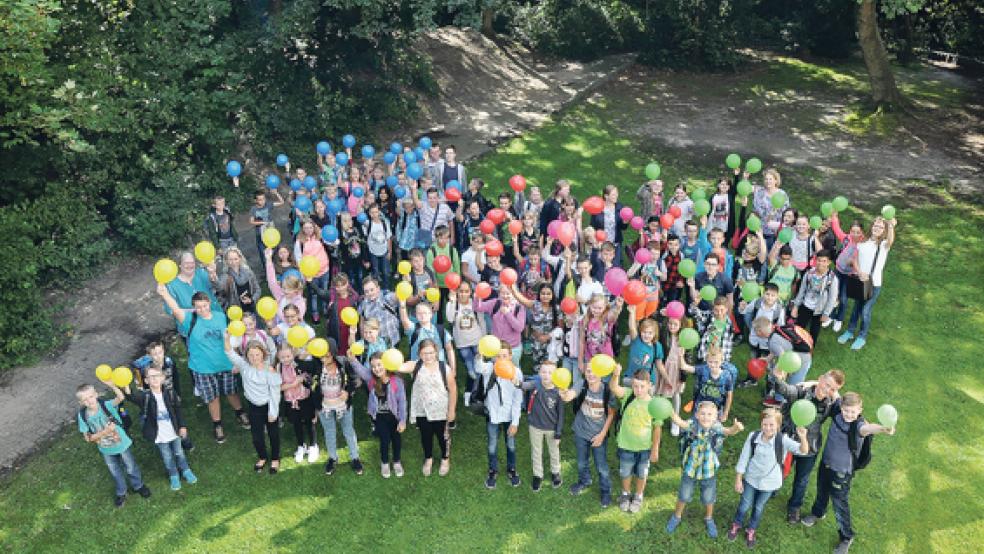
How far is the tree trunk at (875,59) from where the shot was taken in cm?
1555

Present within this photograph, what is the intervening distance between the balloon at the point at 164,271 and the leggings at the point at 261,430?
156cm

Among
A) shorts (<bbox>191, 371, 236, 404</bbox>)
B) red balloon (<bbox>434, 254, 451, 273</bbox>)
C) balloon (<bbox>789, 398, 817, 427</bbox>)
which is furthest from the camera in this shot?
red balloon (<bbox>434, 254, 451, 273</bbox>)

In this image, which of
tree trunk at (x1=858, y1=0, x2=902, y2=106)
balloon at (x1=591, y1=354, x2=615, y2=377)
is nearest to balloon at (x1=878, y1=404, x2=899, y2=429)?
balloon at (x1=591, y1=354, x2=615, y2=377)

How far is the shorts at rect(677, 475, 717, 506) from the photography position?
6455 mm

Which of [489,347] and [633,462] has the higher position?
[489,347]

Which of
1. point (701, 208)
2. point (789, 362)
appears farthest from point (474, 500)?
point (701, 208)

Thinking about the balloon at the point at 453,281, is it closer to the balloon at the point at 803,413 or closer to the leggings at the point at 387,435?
the leggings at the point at 387,435

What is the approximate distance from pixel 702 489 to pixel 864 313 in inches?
154

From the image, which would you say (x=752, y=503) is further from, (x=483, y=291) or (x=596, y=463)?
(x=483, y=291)

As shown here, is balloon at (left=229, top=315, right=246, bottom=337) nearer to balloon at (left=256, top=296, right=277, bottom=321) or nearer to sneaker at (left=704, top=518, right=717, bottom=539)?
balloon at (left=256, top=296, right=277, bottom=321)

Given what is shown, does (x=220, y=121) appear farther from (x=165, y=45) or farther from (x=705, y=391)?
(x=705, y=391)

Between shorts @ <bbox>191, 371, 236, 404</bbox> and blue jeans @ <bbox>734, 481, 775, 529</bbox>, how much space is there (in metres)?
5.14

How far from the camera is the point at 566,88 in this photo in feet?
59.6

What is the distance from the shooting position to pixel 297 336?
6.80 meters
